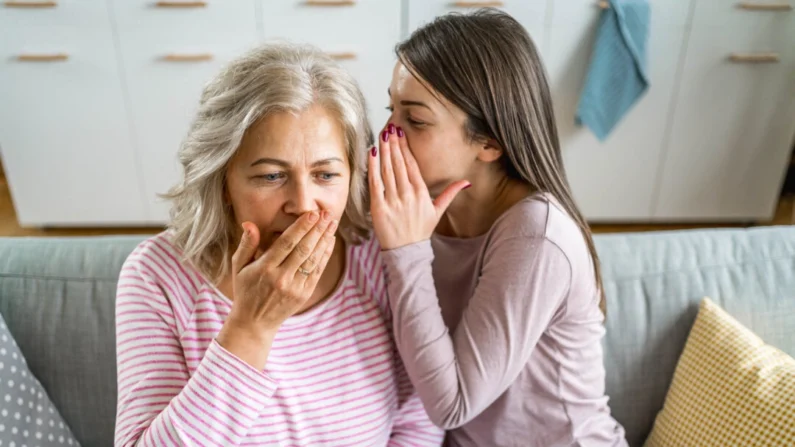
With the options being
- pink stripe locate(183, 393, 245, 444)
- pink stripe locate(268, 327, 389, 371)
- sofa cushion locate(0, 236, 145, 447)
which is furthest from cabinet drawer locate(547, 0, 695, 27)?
pink stripe locate(183, 393, 245, 444)

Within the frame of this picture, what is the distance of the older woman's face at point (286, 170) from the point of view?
983 mm

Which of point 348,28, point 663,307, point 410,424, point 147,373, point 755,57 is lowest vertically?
point 410,424

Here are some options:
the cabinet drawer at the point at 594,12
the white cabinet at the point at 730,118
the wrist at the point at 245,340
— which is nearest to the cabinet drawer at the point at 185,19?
the cabinet drawer at the point at 594,12

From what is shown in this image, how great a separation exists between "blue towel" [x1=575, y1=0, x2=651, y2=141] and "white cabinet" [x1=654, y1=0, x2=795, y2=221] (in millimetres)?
257

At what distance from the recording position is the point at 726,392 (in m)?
1.22

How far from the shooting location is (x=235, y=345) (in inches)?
37.4

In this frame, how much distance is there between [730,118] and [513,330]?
2452 millimetres

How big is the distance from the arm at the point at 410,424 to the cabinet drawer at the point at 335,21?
1.91 meters

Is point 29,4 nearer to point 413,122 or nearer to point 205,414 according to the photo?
point 413,122

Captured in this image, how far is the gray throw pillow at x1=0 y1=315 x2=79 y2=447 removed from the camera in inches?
45.7

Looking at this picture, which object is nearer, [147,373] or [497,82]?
[147,373]

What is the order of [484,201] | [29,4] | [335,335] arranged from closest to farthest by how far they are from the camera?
[335,335] → [484,201] → [29,4]

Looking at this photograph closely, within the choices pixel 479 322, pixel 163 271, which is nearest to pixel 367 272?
A: pixel 479 322

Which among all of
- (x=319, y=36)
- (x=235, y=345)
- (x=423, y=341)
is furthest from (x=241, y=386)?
(x=319, y=36)
